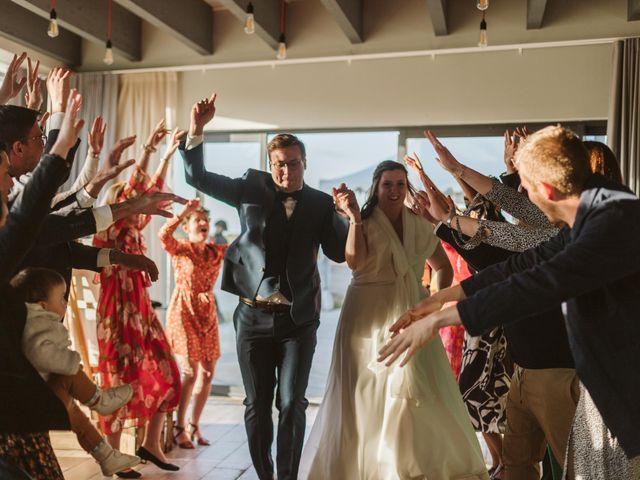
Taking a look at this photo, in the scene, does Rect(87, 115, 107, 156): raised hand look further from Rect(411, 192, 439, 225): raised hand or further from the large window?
the large window

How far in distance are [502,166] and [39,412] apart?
15.9 ft

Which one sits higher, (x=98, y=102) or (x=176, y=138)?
(x=98, y=102)

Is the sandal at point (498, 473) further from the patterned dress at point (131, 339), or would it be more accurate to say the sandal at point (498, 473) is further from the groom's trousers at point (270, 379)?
the patterned dress at point (131, 339)

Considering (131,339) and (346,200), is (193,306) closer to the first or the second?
(131,339)

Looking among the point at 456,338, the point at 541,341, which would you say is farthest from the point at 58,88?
the point at 456,338

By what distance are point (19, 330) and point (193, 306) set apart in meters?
2.60

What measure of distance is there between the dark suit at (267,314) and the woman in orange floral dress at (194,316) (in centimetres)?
112

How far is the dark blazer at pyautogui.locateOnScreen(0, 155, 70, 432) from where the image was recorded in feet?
5.40

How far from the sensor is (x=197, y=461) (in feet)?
12.9

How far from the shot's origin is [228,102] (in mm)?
6152

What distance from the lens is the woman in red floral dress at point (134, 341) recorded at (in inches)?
142

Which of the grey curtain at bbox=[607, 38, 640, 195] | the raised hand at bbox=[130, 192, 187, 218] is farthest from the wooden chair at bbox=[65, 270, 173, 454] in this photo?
the grey curtain at bbox=[607, 38, 640, 195]

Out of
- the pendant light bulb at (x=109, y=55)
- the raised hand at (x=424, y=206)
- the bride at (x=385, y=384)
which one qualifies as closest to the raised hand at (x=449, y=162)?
the raised hand at (x=424, y=206)

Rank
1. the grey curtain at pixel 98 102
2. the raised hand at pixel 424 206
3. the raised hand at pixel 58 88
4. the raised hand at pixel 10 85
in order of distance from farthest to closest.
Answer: the grey curtain at pixel 98 102
the raised hand at pixel 424 206
the raised hand at pixel 10 85
the raised hand at pixel 58 88
